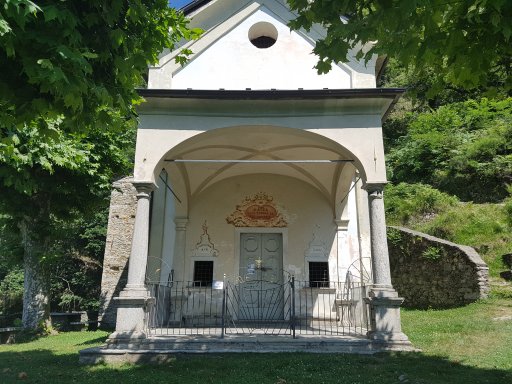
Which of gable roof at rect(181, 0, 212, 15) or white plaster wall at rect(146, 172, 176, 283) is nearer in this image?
gable roof at rect(181, 0, 212, 15)

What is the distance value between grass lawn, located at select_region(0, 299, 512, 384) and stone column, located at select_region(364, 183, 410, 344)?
1.70 ft

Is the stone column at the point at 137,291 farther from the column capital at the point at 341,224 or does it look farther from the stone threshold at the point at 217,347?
the column capital at the point at 341,224

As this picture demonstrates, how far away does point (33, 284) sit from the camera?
1270cm

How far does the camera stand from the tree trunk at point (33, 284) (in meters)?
12.6

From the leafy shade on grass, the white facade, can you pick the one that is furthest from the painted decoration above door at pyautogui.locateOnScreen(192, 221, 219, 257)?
the leafy shade on grass

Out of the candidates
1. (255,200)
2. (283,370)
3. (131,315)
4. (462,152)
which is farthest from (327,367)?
(462,152)

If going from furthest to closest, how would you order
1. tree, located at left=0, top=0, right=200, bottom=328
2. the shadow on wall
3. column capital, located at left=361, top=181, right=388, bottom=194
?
column capital, located at left=361, top=181, right=388, bottom=194 → the shadow on wall → tree, located at left=0, top=0, right=200, bottom=328

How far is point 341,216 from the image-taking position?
1212 cm

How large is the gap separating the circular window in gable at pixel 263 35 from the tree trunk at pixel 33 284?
8475 mm

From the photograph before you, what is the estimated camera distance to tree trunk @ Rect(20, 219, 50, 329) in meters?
12.6

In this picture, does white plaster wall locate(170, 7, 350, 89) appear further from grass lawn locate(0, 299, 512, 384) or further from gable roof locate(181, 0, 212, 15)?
grass lawn locate(0, 299, 512, 384)

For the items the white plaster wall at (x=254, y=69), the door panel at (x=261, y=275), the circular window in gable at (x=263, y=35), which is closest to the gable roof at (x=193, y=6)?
the white plaster wall at (x=254, y=69)

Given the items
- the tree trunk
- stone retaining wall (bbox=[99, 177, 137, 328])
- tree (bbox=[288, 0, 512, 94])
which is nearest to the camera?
tree (bbox=[288, 0, 512, 94])

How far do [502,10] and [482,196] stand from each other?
15.5 metres
